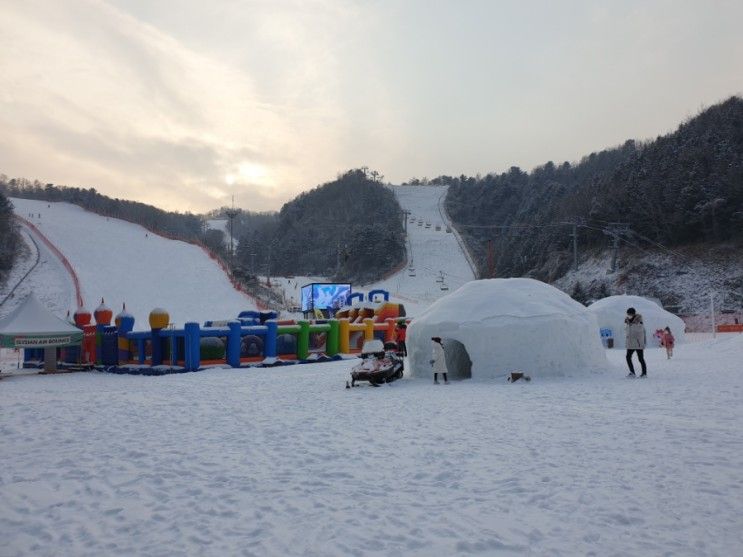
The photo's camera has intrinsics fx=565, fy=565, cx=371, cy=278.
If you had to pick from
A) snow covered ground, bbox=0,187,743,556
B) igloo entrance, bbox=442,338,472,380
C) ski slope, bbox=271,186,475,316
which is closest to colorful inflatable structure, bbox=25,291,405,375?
snow covered ground, bbox=0,187,743,556

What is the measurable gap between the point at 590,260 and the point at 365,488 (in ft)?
175

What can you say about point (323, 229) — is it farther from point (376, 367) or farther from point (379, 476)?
point (379, 476)

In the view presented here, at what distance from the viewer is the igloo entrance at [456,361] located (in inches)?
650

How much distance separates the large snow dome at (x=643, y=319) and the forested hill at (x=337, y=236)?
4423 cm

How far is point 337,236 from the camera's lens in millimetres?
94938

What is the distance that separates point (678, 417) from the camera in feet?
27.3

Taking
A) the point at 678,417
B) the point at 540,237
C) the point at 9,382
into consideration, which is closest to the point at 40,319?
the point at 9,382

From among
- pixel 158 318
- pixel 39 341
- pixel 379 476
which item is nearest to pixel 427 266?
pixel 158 318

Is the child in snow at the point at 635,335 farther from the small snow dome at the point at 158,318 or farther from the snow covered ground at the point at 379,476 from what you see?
the small snow dome at the point at 158,318

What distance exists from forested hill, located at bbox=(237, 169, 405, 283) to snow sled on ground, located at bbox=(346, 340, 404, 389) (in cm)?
5848

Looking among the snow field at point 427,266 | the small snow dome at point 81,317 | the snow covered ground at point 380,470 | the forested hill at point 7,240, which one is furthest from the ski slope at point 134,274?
the snow covered ground at point 380,470

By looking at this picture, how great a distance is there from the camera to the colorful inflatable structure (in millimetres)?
19625

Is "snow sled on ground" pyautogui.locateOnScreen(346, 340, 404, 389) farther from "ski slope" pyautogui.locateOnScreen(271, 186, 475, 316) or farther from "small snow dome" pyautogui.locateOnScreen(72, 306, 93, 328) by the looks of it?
"ski slope" pyautogui.locateOnScreen(271, 186, 475, 316)

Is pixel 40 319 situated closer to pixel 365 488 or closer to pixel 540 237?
pixel 365 488
